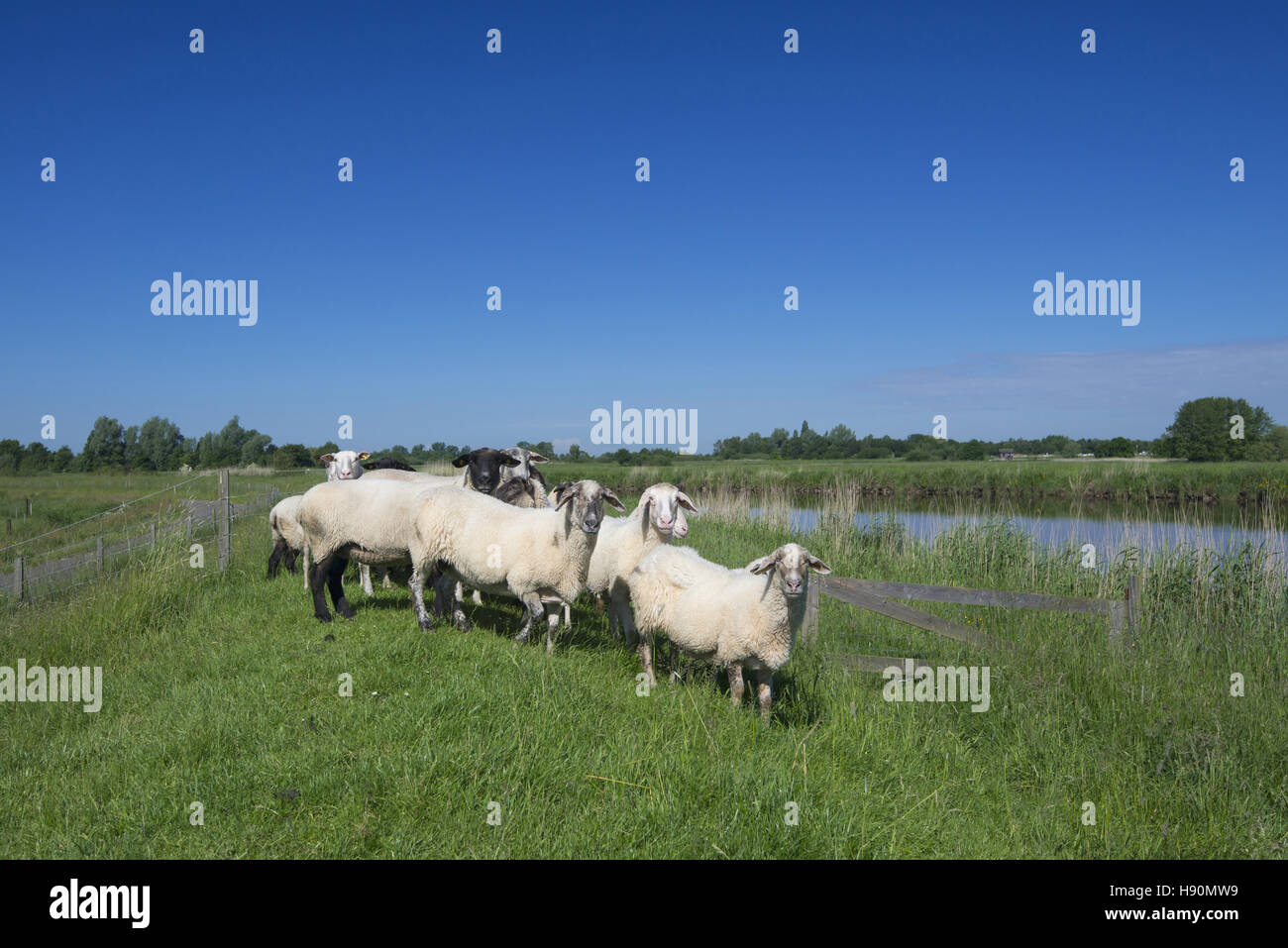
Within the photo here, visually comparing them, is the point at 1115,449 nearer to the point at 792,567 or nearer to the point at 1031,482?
the point at 1031,482

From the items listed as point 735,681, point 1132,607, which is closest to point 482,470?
point 735,681

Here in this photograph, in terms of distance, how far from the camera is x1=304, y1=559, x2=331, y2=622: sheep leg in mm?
8164

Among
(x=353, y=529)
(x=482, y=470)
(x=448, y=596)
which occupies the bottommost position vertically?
(x=448, y=596)

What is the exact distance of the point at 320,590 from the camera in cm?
841

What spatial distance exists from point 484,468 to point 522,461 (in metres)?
1.14

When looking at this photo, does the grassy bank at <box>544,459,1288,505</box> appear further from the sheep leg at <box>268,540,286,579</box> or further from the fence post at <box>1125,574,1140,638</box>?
the sheep leg at <box>268,540,286,579</box>

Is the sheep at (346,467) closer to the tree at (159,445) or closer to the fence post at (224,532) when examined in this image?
the fence post at (224,532)

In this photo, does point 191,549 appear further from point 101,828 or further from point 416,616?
point 101,828

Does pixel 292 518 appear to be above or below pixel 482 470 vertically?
below

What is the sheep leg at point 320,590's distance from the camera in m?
8.16

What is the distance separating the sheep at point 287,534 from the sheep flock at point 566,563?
3 cm

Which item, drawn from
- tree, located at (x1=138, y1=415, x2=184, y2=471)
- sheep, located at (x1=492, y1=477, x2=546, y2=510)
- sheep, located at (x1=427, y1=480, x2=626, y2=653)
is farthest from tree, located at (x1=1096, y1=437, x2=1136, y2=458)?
tree, located at (x1=138, y1=415, x2=184, y2=471)
